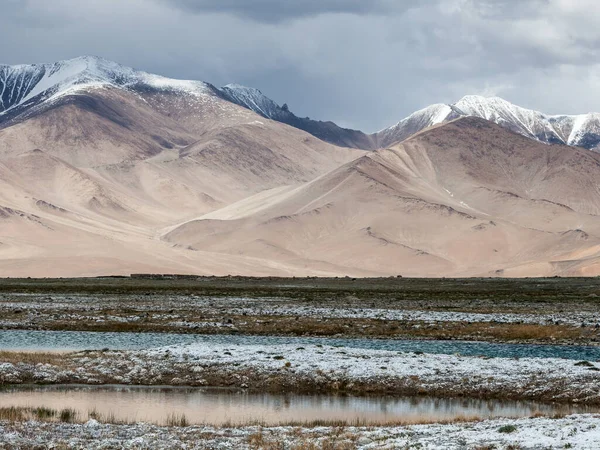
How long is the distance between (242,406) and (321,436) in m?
7.21

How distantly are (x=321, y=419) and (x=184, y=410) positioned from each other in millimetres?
4600

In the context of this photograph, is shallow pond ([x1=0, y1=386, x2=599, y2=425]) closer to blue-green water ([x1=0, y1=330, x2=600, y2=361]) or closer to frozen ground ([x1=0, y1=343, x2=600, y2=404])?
frozen ground ([x1=0, y1=343, x2=600, y2=404])

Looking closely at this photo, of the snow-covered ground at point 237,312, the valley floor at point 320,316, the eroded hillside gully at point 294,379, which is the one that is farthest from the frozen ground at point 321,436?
the snow-covered ground at point 237,312

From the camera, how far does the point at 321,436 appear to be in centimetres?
2366

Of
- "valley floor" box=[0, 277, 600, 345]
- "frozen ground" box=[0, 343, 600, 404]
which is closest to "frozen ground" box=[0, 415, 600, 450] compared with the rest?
"frozen ground" box=[0, 343, 600, 404]

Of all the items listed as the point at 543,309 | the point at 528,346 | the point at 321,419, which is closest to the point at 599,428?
the point at 321,419

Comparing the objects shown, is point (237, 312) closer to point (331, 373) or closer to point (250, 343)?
point (250, 343)

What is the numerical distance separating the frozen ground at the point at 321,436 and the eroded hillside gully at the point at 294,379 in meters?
0.05

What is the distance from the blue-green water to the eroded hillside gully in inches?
4.4

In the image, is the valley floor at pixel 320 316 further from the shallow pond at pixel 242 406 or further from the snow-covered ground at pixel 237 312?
the shallow pond at pixel 242 406

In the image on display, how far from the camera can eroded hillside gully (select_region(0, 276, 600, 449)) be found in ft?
78.1

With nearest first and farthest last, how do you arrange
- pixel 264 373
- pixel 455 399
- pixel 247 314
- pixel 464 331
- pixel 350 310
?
pixel 455 399
pixel 264 373
pixel 464 331
pixel 247 314
pixel 350 310

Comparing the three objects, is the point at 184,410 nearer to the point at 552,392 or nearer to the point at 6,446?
A: the point at 6,446

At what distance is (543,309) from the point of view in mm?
71438
